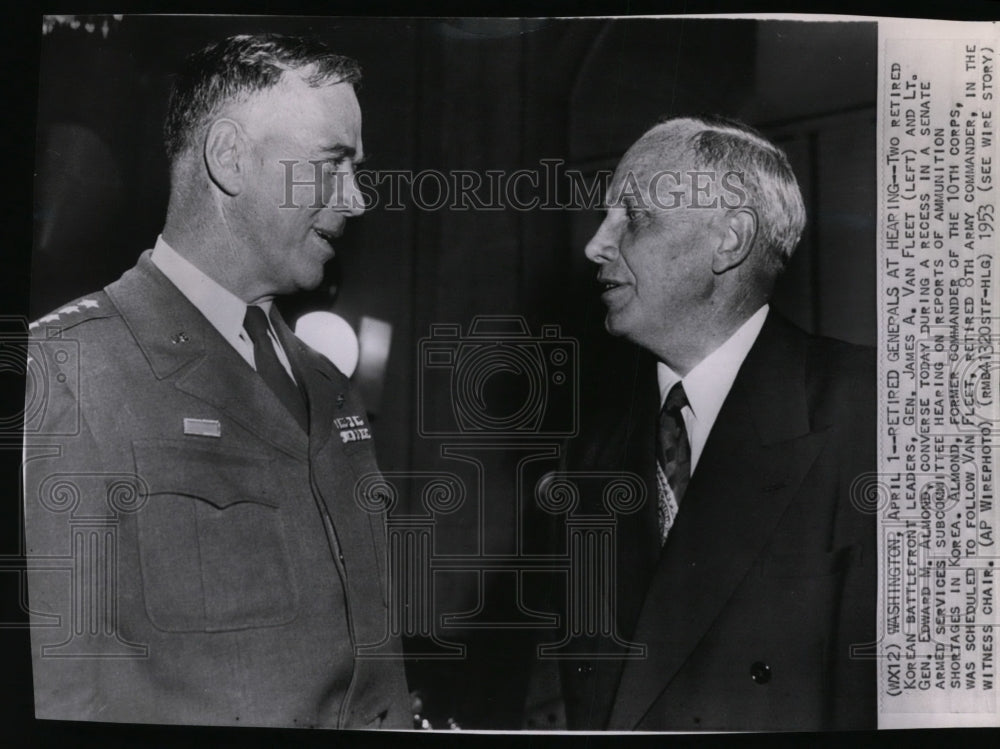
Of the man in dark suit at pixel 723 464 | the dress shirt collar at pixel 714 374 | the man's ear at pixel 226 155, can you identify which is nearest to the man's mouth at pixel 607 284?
the man in dark suit at pixel 723 464

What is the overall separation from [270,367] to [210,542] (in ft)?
1.34

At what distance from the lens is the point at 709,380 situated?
2.13 meters

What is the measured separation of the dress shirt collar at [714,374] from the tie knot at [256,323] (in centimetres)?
91

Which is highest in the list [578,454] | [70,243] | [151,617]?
[70,243]

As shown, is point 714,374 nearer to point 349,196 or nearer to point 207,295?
point 349,196

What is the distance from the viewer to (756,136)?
2121 millimetres

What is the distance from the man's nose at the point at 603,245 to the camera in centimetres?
212

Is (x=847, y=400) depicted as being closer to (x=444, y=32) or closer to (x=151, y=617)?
(x=444, y=32)

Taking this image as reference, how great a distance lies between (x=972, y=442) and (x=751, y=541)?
22.3 inches

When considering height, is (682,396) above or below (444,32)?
below

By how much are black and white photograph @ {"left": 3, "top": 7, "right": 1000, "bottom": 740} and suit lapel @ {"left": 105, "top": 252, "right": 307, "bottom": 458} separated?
0.02 meters

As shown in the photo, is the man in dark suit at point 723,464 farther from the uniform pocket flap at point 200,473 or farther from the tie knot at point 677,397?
the uniform pocket flap at point 200,473

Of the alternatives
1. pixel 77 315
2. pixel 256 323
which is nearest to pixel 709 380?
pixel 256 323

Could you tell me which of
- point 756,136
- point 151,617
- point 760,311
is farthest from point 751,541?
point 151,617
